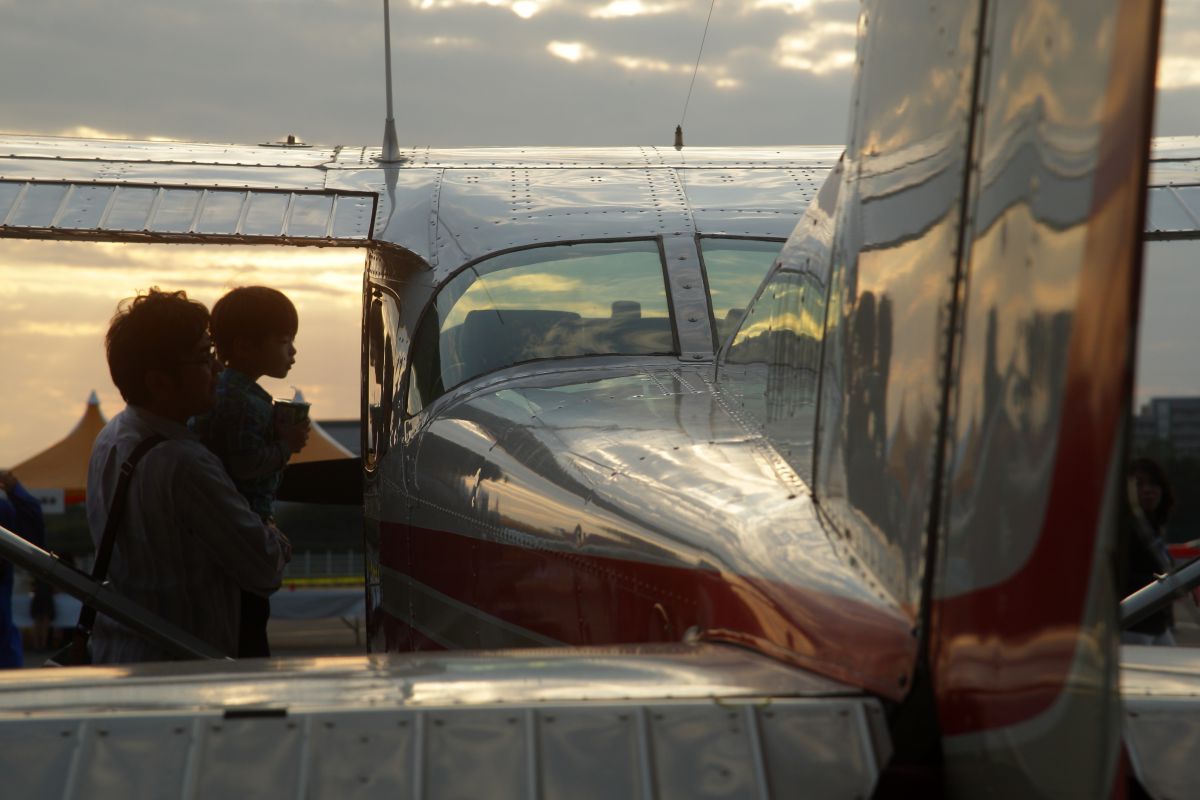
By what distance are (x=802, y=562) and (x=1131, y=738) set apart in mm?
610

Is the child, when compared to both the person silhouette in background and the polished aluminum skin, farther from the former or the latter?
the person silhouette in background

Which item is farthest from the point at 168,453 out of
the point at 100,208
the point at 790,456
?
the point at 100,208

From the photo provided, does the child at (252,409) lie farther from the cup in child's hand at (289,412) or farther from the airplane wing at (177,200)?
the airplane wing at (177,200)

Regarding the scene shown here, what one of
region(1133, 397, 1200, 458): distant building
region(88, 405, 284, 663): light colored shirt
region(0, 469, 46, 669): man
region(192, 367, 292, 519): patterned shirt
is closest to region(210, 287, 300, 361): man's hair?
region(192, 367, 292, 519): patterned shirt

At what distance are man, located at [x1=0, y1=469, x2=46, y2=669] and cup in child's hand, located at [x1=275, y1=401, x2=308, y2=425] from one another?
16.7 feet

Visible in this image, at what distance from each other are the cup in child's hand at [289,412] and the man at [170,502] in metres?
0.40

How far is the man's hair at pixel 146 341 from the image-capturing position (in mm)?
4020

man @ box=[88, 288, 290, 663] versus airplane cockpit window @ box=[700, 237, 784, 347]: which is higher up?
airplane cockpit window @ box=[700, 237, 784, 347]

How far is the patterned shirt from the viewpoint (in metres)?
4.44

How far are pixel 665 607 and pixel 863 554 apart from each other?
0.76m

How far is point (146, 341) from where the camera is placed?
4023 millimetres

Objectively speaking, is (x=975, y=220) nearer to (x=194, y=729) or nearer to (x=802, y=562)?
(x=802, y=562)

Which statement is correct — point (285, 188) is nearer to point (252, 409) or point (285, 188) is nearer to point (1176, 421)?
point (252, 409)

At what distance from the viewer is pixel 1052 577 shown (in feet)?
5.36
